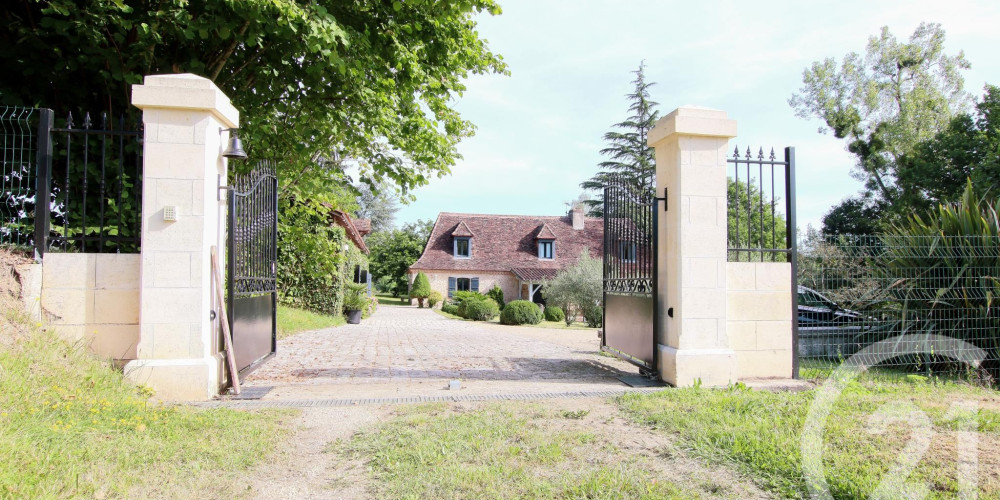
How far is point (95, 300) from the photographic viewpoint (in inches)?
A: 218

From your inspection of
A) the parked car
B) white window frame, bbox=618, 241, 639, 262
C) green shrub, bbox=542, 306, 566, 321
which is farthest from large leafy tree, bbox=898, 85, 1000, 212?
white window frame, bbox=618, 241, 639, 262

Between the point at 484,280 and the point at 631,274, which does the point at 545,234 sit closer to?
the point at 484,280

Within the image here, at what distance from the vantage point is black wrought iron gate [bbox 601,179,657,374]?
6.69 metres

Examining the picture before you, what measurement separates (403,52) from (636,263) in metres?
4.31

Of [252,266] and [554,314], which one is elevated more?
[252,266]

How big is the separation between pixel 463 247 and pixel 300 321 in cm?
2114

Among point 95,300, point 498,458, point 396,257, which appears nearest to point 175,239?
point 95,300

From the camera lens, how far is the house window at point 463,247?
3541 cm

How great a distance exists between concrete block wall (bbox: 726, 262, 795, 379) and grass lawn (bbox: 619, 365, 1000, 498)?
2.67 feet

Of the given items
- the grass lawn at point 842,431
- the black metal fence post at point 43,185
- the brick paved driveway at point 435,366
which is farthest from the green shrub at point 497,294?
the black metal fence post at point 43,185

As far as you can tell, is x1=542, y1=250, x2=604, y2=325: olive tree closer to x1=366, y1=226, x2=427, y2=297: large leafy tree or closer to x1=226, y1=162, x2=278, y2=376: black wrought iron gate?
x1=226, y1=162, x2=278, y2=376: black wrought iron gate

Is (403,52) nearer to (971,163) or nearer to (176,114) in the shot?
(176,114)

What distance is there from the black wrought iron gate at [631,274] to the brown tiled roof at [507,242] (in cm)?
2564

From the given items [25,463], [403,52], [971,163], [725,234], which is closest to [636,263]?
[725,234]
